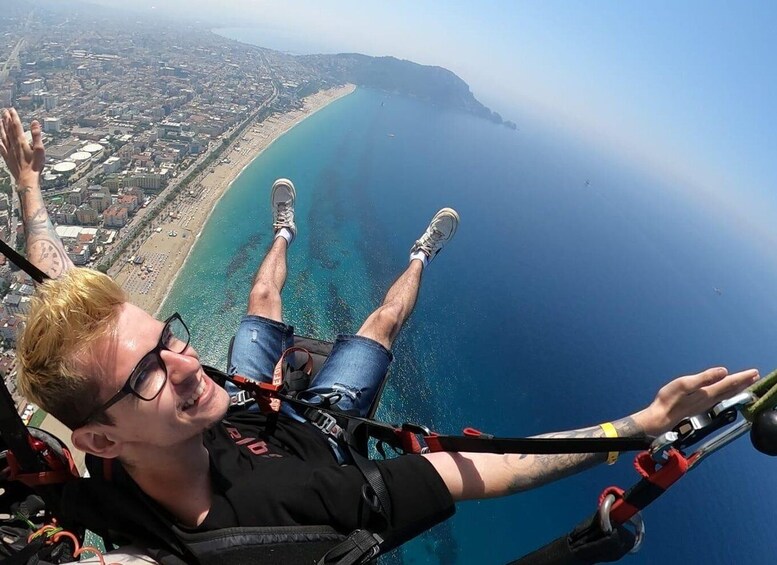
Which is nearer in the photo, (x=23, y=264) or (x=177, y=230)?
(x=23, y=264)

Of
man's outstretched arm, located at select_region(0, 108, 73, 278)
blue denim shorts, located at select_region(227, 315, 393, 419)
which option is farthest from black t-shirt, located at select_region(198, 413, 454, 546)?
man's outstretched arm, located at select_region(0, 108, 73, 278)

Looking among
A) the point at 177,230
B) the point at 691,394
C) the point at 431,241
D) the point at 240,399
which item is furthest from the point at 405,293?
the point at 177,230

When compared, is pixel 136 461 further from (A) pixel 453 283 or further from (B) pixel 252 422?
(A) pixel 453 283

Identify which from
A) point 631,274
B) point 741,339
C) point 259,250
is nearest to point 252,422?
point 259,250

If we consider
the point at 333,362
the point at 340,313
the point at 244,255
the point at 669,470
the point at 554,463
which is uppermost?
the point at 669,470

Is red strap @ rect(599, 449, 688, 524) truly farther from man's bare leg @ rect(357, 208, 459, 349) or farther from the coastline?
the coastline

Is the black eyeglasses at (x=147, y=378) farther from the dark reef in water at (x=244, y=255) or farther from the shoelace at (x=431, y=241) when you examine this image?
the dark reef in water at (x=244, y=255)

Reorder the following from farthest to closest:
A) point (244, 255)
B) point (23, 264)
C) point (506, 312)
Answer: point (506, 312) → point (244, 255) → point (23, 264)

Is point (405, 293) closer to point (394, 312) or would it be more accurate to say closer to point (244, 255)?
point (394, 312)
